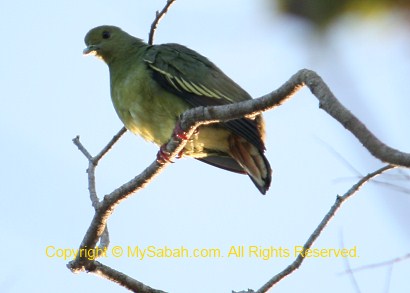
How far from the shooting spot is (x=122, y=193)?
15.9ft

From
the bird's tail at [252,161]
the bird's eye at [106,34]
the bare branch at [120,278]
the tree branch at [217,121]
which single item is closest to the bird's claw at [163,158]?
the tree branch at [217,121]

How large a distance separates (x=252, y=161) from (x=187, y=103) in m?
0.66

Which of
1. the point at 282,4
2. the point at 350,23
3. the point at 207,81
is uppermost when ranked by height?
the point at 207,81

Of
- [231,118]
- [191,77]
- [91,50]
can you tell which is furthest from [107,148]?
[91,50]

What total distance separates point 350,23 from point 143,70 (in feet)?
12.9

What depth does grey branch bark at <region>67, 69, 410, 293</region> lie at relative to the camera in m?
2.81

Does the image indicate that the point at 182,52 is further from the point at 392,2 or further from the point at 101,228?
the point at 392,2

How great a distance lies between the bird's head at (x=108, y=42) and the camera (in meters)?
6.98

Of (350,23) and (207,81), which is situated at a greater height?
(207,81)

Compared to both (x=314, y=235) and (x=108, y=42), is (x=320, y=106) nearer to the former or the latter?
(x=314, y=235)

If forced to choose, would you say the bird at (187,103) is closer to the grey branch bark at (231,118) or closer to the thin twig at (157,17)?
the grey branch bark at (231,118)

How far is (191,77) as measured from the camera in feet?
20.4

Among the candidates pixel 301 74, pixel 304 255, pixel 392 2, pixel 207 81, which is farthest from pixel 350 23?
pixel 207 81

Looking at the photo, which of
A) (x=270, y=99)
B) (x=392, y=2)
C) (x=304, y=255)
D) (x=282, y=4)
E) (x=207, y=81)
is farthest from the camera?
(x=207, y=81)
